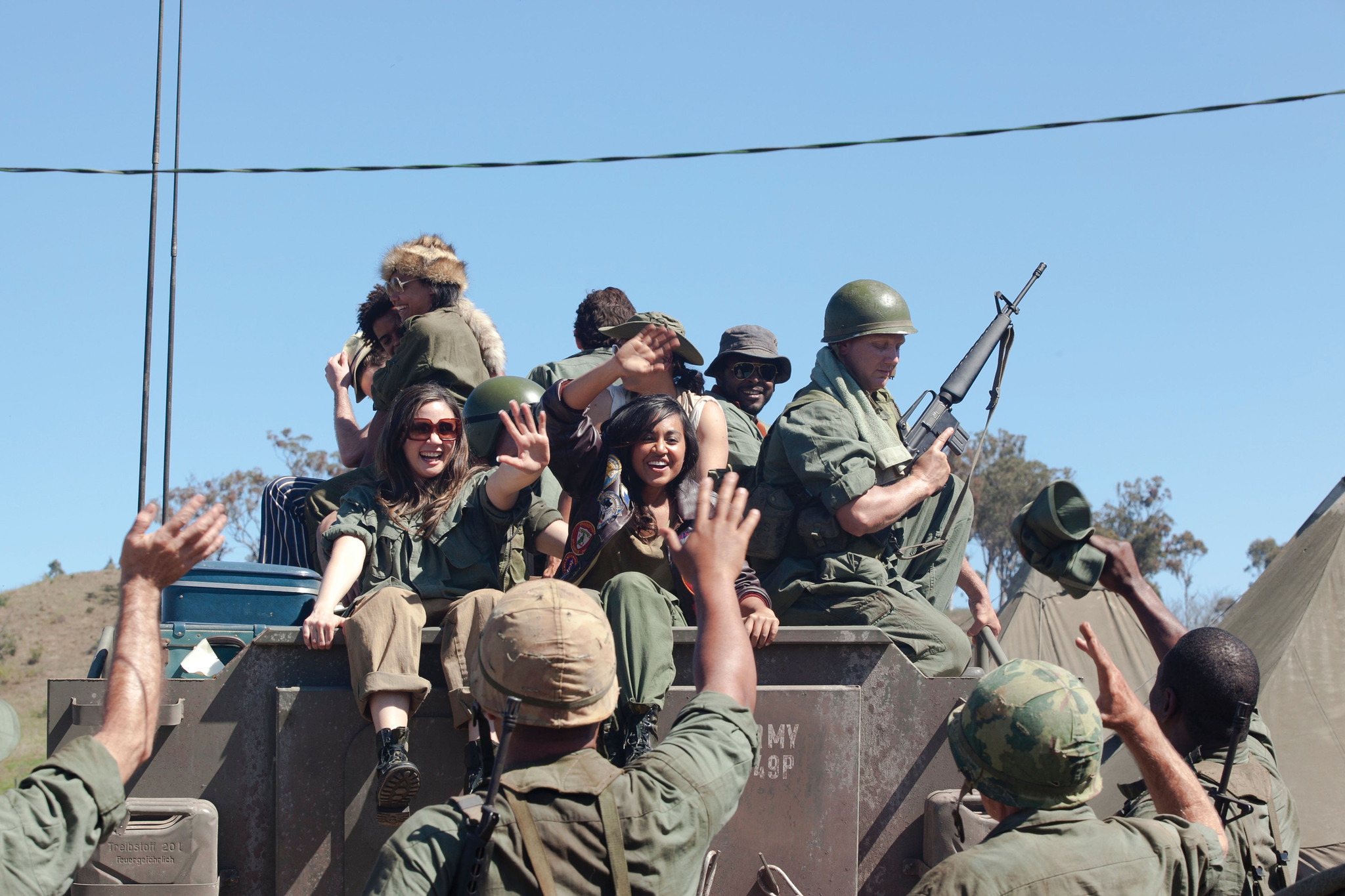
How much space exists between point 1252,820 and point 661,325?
2673 millimetres

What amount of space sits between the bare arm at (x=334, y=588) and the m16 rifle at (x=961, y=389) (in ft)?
8.22

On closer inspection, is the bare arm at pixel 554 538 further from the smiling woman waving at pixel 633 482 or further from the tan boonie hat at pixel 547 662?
the tan boonie hat at pixel 547 662

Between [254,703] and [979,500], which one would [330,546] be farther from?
[979,500]

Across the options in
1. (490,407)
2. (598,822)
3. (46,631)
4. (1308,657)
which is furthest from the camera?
(46,631)

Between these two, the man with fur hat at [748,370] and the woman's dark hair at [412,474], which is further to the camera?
the man with fur hat at [748,370]

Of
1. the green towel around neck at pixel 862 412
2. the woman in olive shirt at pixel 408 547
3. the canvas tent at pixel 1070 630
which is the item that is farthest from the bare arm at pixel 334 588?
the canvas tent at pixel 1070 630

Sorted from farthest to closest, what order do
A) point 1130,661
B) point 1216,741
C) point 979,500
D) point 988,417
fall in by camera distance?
point 979,500 → point 1130,661 → point 988,417 → point 1216,741

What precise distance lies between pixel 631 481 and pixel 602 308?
1.93 meters

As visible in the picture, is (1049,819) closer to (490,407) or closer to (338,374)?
(490,407)

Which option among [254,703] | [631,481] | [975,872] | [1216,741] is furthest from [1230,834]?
[254,703]

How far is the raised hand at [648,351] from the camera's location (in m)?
4.81

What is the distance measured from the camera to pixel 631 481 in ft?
15.4

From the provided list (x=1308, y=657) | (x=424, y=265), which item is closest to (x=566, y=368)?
(x=424, y=265)

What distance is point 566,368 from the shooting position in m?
6.25
